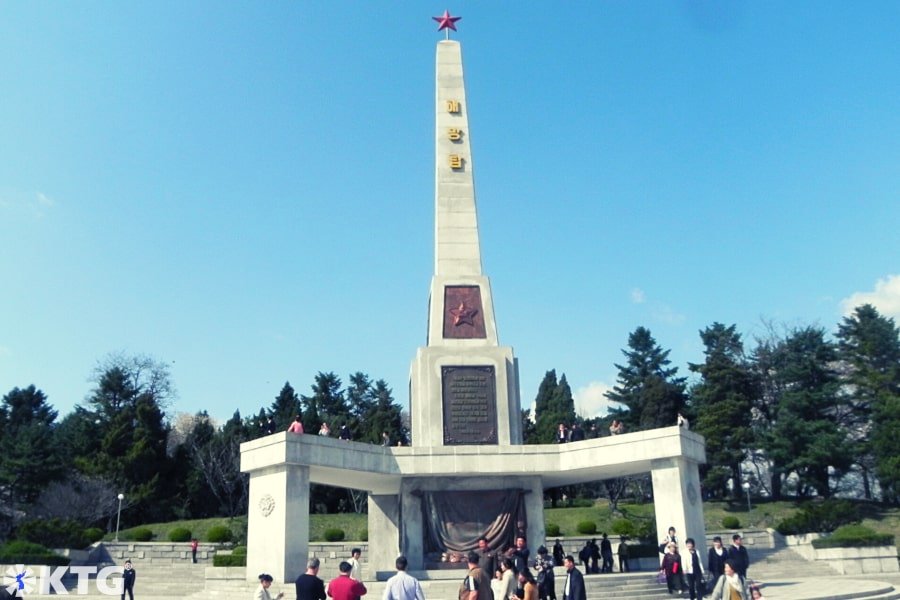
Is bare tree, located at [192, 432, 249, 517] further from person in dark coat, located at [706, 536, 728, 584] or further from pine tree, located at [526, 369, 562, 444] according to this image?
person in dark coat, located at [706, 536, 728, 584]

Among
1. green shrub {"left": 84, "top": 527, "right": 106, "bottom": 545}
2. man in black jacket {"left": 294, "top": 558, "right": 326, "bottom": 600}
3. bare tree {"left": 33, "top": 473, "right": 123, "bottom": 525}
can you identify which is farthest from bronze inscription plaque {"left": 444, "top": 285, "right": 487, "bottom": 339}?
bare tree {"left": 33, "top": 473, "right": 123, "bottom": 525}

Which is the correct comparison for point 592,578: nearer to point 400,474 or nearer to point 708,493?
point 400,474

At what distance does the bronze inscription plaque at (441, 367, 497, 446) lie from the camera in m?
21.1

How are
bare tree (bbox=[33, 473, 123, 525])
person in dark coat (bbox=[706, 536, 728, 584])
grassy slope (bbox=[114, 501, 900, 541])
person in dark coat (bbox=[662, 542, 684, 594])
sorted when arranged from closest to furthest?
person in dark coat (bbox=[706, 536, 728, 584]), person in dark coat (bbox=[662, 542, 684, 594]), grassy slope (bbox=[114, 501, 900, 541]), bare tree (bbox=[33, 473, 123, 525])

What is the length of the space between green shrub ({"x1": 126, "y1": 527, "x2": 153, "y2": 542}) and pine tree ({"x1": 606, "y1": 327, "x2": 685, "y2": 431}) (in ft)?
101

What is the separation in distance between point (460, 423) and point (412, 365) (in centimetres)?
219

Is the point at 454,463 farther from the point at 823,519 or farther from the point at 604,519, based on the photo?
the point at 604,519

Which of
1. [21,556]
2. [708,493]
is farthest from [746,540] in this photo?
[21,556]

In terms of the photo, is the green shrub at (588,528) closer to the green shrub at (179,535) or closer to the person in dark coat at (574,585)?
the green shrub at (179,535)

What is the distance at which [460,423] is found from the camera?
21.3m

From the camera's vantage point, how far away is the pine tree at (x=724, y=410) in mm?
46031

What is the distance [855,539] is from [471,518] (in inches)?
517

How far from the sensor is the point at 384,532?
2272cm

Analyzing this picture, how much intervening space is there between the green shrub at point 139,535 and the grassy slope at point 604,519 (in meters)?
0.28
